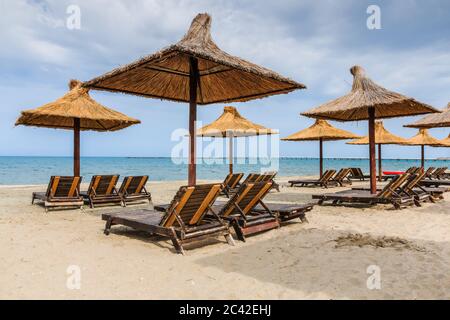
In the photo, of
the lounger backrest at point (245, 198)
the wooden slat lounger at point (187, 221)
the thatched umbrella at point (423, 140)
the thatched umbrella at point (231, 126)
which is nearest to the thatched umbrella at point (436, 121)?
the thatched umbrella at point (231, 126)

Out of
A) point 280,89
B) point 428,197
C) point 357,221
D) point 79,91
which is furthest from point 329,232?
point 79,91

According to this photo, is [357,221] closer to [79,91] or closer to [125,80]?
[125,80]

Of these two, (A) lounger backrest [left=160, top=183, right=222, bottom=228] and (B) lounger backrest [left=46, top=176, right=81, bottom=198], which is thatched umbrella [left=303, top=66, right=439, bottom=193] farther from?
(B) lounger backrest [left=46, top=176, right=81, bottom=198]

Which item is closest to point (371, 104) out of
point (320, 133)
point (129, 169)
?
point (320, 133)

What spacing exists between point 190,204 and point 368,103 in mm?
5178

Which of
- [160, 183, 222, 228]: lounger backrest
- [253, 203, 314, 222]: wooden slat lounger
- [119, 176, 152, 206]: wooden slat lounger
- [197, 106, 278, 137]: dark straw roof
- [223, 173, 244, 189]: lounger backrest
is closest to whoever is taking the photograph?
[160, 183, 222, 228]: lounger backrest

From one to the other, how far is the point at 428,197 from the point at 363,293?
7.00m

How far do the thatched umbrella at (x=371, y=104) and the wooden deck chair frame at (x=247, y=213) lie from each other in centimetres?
380

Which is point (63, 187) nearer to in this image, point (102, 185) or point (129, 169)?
point (102, 185)

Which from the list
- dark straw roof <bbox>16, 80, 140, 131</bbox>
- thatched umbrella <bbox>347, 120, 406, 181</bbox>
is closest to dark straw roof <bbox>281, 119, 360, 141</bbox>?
thatched umbrella <bbox>347, 120, 406, 181</bbox>

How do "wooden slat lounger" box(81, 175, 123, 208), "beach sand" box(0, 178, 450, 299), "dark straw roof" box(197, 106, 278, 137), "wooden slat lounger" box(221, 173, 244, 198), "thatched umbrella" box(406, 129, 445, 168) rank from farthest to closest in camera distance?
"thatched umbrella" box(406, 129, 445, 168)
"dark straw roof" box(197, 106, 278, 137)
"wooden slat lounger" box(221, 173, 244, 198)
"wooden slat lounger" box(81, 175, 123, 208)
"beach sand" box(0, 178, 450, 299)

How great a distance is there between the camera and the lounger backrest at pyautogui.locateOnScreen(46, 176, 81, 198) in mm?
7484

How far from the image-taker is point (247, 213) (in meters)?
5.38

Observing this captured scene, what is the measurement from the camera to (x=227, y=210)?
5.07 metres
